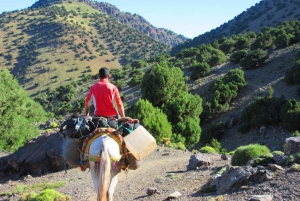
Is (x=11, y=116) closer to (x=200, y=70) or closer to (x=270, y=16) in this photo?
(x=200, y=70)

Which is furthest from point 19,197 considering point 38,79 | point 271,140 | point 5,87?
point 38,79

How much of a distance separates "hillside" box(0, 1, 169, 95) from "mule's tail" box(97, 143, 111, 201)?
94171 mm

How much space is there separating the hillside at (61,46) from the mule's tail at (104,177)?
94171 mm

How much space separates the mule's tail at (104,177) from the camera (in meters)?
4.93

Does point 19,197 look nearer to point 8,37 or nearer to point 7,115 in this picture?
point 7,115

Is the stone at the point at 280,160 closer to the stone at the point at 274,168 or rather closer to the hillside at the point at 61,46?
the stone at the point at 274,168

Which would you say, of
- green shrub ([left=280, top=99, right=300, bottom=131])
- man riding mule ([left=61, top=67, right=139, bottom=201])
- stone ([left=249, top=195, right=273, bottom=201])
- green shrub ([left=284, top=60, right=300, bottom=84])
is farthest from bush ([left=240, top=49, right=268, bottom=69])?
man riding mule ([left=61, top=67, right=139, bottom=201])

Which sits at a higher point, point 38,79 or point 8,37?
point 8,37

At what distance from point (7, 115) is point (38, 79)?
83.9 metres

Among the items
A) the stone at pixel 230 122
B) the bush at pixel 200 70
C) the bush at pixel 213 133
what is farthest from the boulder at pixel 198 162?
the bush at pixel 200 70

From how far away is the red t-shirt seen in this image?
621 centimetres

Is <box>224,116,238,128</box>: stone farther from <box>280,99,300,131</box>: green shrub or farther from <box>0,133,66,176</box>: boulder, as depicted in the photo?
<box>0,133,66,176</box>: boulder

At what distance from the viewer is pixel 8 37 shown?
129 metres

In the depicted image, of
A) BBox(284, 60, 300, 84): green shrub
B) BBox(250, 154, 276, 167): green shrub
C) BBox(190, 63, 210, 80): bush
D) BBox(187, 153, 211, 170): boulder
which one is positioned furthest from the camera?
BBox(190, 63, 210, 80): bush
